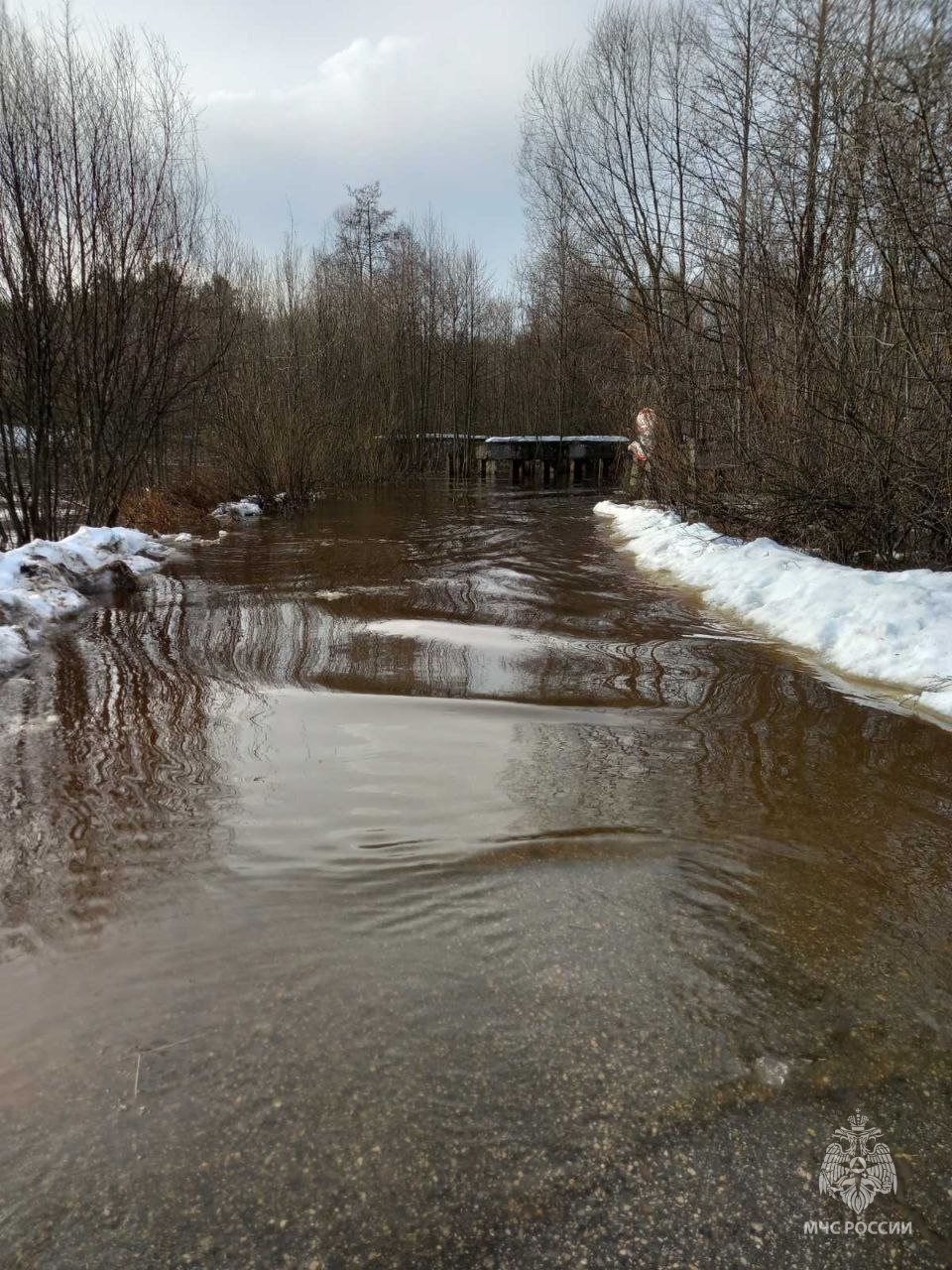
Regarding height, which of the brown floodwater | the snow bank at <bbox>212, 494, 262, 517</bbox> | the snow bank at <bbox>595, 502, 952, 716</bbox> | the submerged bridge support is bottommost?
the brown floodwater

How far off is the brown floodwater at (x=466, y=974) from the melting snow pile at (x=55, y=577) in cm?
112

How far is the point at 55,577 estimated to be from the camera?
7035 mm

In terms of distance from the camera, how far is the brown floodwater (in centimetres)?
149

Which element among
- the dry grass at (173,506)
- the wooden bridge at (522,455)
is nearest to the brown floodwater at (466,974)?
the dry grass at (173,506)

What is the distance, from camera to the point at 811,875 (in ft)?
8.61

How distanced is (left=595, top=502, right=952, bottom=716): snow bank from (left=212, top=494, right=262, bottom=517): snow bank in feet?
30.9

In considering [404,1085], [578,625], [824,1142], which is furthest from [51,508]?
[824,1142]

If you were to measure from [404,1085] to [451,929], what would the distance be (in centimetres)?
57

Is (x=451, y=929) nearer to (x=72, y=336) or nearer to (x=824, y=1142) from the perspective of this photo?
(x=824, y=1142)

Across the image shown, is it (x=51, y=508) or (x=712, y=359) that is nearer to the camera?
(x=51, y=508)
